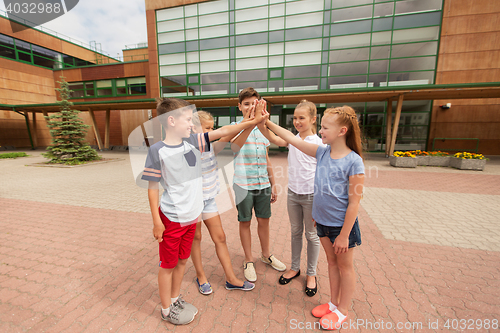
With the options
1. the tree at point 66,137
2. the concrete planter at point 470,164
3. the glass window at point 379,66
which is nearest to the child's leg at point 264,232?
the concrete planter at point 470,164

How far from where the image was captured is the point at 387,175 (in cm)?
846

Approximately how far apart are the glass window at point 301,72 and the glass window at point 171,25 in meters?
9.53

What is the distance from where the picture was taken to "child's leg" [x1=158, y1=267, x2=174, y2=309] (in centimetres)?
181

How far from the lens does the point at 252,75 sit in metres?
16.5

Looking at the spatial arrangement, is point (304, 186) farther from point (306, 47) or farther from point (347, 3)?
point (347, 3)

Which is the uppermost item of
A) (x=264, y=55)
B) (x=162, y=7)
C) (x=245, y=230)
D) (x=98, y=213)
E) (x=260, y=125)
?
(x=162, y=7)

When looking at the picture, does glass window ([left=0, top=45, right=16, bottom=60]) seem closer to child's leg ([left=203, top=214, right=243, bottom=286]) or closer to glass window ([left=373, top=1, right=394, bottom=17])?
child's leg ([left=203, top=214, right=243, bottom=286])

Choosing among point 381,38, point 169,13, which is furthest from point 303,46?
point 169,13

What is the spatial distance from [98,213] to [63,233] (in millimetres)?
933

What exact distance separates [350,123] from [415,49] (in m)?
17.4

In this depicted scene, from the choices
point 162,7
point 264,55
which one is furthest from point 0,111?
point 264,55

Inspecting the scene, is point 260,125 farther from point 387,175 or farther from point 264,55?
point 264,55

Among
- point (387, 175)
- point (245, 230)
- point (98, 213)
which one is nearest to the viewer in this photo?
point (245, 230)

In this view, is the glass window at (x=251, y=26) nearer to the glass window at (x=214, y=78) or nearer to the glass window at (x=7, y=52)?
the glass window at (x=214, y=78)
